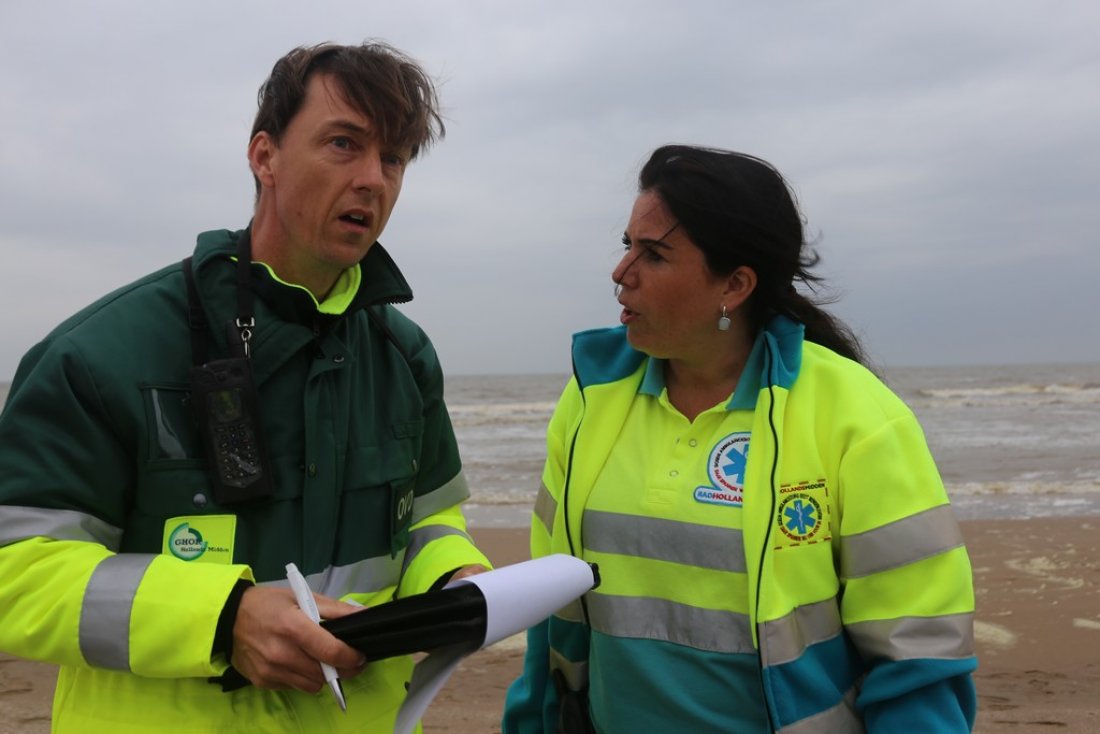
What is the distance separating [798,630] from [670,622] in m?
0.33

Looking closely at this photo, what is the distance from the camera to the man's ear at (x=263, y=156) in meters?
2.19

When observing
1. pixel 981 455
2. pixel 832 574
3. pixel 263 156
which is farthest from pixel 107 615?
pixel 981 455

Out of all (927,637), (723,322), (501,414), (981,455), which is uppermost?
(723,322)

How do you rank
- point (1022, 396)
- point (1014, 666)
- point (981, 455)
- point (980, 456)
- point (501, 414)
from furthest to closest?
point (1022, 396)
point (501, 414)
point (981, 455)
point (980, 456)
point (1014, 666)

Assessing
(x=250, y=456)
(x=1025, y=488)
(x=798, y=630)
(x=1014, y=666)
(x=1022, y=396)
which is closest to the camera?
(x=250, y=456)

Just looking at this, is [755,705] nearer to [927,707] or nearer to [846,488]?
[927,707]

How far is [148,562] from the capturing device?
Answer: 5.71 feet

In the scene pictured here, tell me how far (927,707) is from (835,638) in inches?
9.9

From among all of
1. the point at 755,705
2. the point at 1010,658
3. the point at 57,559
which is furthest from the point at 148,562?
the point at 1010,658

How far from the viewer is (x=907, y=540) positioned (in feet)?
6.81

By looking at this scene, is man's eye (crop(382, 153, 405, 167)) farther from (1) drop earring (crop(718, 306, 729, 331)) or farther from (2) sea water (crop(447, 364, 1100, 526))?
(2) sea water (crop(447, 364, 1100, 526))

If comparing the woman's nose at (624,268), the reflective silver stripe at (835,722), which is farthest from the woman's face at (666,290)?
the reflective silver stripe at (835,722)

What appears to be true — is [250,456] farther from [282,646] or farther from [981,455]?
[981,455]

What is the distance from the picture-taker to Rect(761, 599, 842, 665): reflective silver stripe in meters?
2.10
